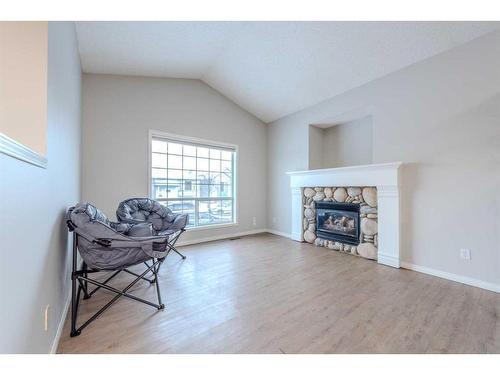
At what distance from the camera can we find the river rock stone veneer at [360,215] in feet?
10.4

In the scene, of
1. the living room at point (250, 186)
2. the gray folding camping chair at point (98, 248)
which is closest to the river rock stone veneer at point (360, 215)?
the living room at point (250, 186)

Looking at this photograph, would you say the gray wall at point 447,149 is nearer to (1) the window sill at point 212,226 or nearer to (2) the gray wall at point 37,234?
(1) the window sill at point 212,226

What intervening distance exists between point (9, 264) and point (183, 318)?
4.03 ft

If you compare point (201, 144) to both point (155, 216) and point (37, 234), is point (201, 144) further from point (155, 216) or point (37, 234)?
point (37, 234)

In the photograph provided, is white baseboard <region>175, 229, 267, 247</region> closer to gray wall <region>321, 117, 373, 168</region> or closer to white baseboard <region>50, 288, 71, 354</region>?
white baseboard <region>50, 288, 71, 354</region>

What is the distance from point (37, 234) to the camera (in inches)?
44.4

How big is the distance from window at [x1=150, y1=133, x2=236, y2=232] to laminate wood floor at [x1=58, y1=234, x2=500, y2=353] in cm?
145

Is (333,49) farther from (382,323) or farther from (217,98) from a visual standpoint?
(382,323)

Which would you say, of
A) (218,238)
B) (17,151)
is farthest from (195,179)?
(17,151)

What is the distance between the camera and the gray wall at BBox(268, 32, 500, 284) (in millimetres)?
2268

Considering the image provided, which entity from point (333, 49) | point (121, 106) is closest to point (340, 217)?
point (333, 49)

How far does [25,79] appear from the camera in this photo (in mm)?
1238

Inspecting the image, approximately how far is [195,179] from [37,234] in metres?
3.08

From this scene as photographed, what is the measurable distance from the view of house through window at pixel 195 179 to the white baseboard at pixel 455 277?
3.14 meters
